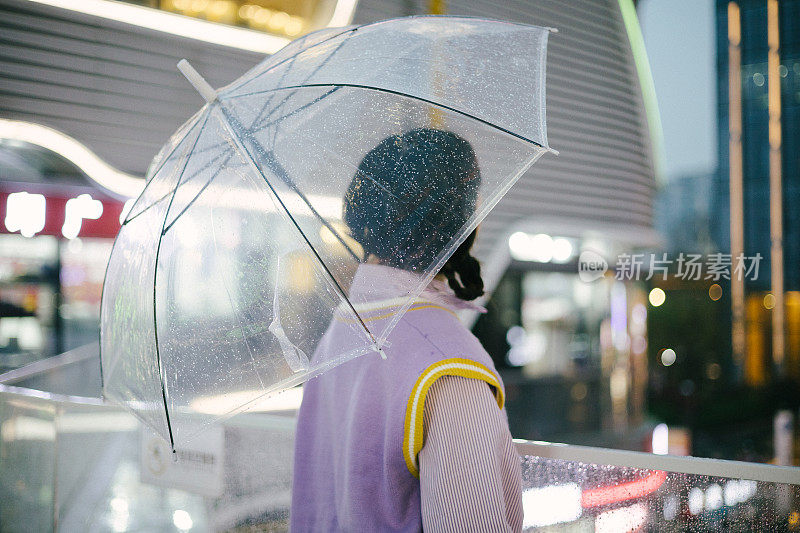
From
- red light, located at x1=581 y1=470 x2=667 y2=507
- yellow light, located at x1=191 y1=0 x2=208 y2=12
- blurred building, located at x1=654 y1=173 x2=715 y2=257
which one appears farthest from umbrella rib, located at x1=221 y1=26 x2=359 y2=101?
yellow light, located at x1=191 y1=0 x2=208 y2=12

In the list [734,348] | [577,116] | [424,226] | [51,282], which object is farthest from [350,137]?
[51,282]

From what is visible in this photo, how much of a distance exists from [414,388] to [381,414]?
0.13m

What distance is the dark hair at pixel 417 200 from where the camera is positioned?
1.32m

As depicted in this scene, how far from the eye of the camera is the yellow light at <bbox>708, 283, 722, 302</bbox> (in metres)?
3.40

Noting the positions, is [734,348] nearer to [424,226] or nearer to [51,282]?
[424,226]

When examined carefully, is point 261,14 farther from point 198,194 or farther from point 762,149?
point 198,194

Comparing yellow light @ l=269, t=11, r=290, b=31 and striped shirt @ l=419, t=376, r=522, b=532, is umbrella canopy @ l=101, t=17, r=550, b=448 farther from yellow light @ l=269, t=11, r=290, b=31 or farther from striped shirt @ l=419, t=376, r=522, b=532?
yellow light @ l=269, t=11, r=290, b=31

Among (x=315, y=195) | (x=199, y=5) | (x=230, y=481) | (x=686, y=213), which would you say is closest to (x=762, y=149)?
(x=686, y=213)

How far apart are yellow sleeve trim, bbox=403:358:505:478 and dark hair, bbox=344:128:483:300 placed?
0.21 meters

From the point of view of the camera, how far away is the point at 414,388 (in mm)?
1208

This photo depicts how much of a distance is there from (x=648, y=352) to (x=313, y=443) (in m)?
5.60

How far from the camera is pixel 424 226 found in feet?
4.36

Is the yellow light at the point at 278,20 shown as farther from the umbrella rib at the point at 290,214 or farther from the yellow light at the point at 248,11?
the umbrella rib at the point at 290,214

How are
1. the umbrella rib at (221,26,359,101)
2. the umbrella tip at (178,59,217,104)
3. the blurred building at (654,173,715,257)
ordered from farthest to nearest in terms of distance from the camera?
1. the blurred building at (654,173,715,257)
2. the umbrella rib at (221,26,359,101)
3. the umbrella tip at (178,59,217,104)
